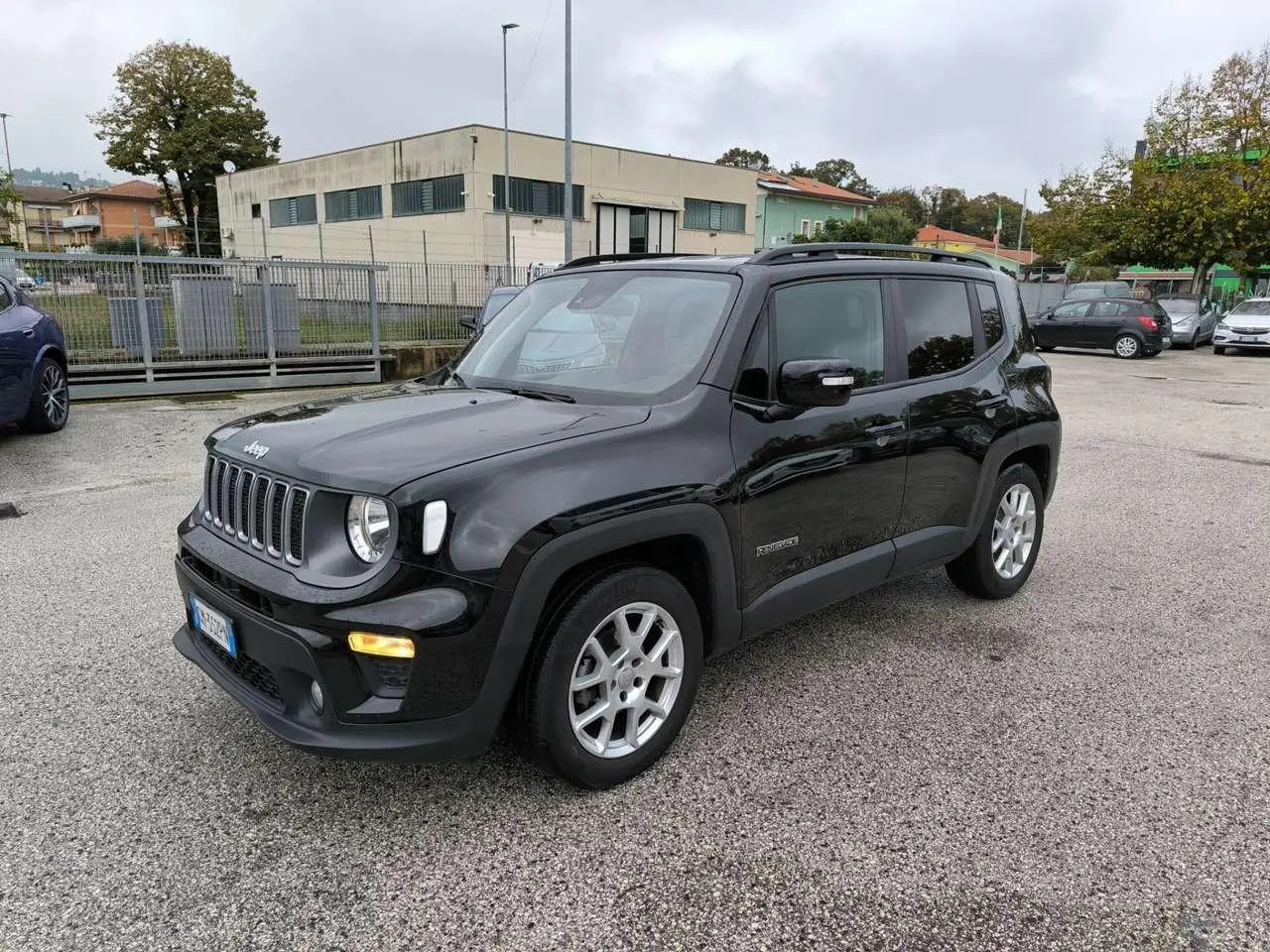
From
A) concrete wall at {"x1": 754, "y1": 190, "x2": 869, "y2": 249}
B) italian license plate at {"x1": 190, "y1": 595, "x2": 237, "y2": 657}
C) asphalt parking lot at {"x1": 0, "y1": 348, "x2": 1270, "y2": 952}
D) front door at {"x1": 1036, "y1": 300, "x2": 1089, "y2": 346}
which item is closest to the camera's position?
asphalt parking lot at {"x1": 0, "y1": 348, "x2": 1270, "y2": 952}

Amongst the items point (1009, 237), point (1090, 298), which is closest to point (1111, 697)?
point (1090, 298)

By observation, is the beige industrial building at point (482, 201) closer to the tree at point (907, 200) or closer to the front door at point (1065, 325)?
the front door at point (1065, 325)

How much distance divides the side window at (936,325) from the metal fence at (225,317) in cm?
983

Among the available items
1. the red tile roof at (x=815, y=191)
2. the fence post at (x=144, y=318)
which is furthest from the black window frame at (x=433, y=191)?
the fence post at (x=144, y=318)

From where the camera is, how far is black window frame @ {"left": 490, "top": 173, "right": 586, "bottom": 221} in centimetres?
3234

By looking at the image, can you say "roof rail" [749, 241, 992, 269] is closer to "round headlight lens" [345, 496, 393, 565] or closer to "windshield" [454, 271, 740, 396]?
"windshield" [454, 271, 740, 396]

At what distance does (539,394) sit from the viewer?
11.1 ft

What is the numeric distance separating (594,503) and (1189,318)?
27.5 meters

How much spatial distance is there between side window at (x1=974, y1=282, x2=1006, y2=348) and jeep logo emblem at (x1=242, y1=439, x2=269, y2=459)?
3.42 m

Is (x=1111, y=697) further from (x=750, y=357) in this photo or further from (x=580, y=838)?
(x=580, y=838)

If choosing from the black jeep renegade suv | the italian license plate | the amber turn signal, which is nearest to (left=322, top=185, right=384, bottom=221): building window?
the black jeep renegade suv

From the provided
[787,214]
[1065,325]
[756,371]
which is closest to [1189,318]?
[1065,325]

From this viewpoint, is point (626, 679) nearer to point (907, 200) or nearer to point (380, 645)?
point (380, 645)

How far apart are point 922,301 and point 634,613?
2.17m
